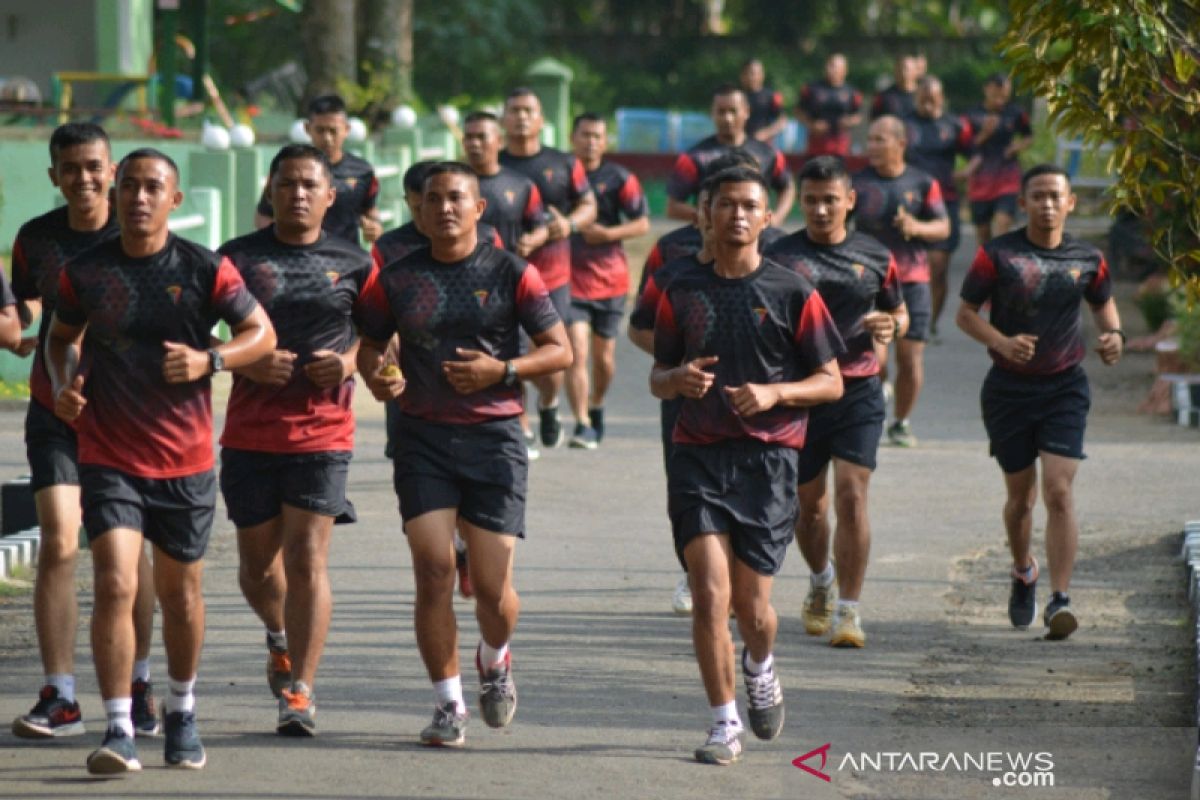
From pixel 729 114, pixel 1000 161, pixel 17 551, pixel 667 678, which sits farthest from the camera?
pixel 1000 161

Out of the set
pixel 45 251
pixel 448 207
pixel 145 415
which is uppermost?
pixel 448 207

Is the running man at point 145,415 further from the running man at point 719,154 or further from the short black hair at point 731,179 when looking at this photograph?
the running man at point 719,154

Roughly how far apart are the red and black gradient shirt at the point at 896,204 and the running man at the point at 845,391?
4529 mm

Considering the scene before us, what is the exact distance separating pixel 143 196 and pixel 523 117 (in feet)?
21.8

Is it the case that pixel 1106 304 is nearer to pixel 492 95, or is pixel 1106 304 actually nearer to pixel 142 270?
pixel 142 270

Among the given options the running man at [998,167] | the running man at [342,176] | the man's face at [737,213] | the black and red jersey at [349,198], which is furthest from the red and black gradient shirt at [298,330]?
the running man at [998,167]

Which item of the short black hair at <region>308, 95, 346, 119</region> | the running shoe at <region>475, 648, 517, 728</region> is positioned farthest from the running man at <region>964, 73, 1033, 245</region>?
the running shoe at <region>475, 648, 517, 728</region>

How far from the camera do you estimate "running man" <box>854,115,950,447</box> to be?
13.6 metres

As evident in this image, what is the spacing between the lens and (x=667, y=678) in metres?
8.52

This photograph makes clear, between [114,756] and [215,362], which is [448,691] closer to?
[114,756]

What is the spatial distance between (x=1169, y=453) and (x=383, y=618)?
6596 mm

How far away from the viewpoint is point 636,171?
38875 mm

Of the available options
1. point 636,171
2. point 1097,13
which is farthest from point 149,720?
point 636,171

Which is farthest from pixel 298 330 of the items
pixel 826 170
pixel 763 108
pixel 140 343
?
pixel 763 108
